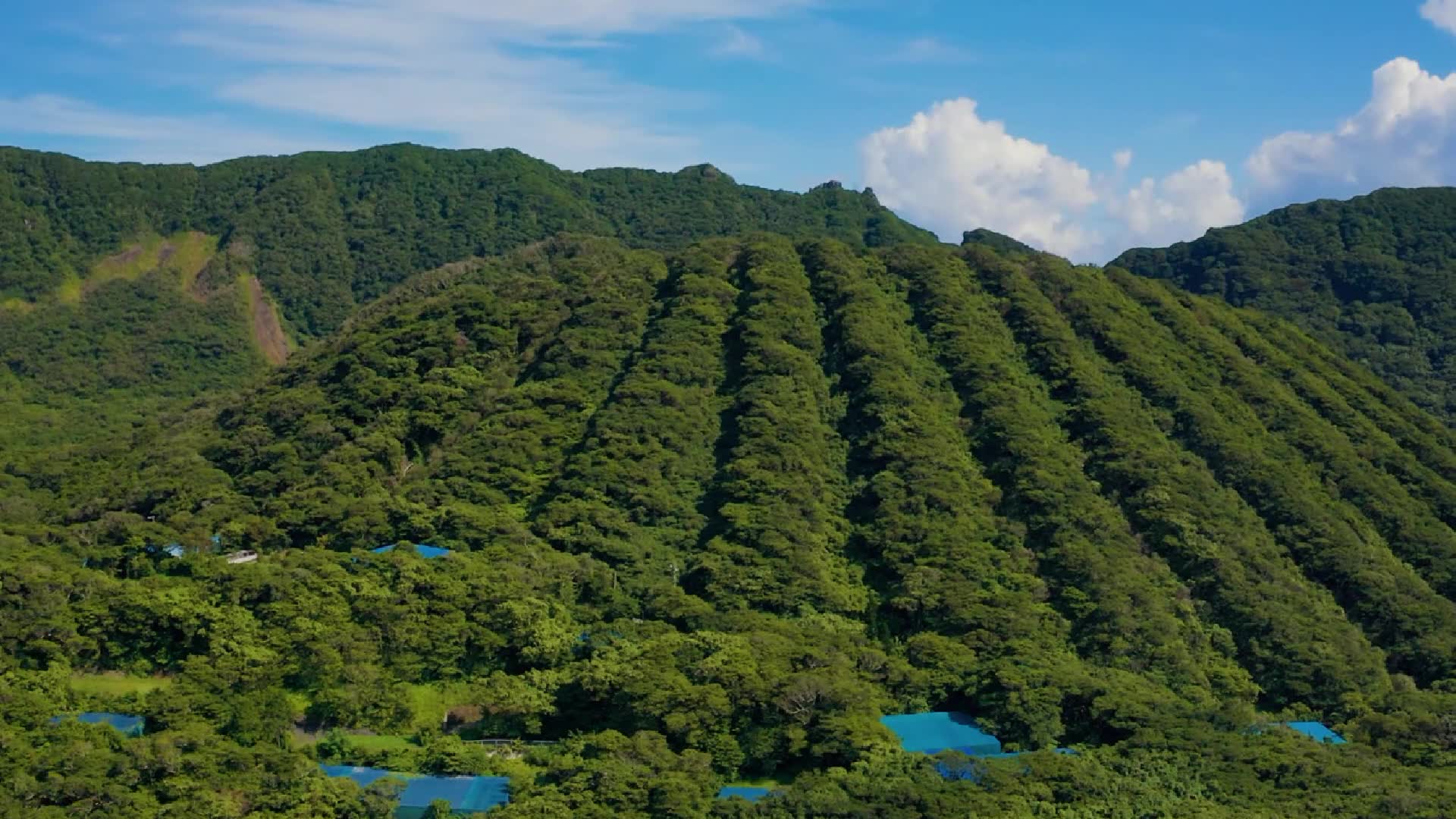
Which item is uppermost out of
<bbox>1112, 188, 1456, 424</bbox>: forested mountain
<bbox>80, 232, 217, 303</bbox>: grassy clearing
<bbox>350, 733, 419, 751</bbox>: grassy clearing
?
<bbox>1112, 188, 1456, 424</bbox>: forested mountain

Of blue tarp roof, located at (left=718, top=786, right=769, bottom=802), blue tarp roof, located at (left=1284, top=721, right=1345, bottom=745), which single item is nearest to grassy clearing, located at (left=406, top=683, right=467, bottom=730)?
blue tarp roof, located at (left=718, top=786, right=769, bottom=802)

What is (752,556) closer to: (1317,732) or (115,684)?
(1317,732)

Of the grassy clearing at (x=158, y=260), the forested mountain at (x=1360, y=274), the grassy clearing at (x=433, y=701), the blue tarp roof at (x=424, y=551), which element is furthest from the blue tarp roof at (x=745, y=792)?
the grassy clearing at (x=158, y=260)

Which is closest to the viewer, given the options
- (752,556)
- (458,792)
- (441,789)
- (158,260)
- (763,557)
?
(458,792)

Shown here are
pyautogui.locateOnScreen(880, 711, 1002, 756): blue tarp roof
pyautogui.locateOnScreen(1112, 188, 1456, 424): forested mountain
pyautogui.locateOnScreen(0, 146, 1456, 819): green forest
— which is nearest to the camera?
pyautogui.locateOnScreen(0, 146, 1456, 819): green forest

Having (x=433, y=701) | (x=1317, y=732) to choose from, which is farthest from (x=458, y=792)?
(x=1317, y=732)

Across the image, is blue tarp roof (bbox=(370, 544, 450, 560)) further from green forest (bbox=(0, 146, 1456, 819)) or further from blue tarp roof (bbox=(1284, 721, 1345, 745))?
blue tarp roof (bbox=(1284, 721, 1345, 745))

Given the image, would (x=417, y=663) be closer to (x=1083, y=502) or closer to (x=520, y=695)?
(x=520, y=695)
